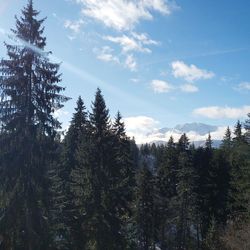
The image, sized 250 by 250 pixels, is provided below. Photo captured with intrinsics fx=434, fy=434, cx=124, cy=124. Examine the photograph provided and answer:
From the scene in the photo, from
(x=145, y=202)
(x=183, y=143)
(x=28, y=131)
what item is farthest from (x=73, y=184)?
(x=183, y=143)

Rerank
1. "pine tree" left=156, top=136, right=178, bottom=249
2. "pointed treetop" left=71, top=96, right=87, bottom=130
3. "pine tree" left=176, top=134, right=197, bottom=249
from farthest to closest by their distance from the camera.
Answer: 1. "pine tree" left=156, top=136, right=178, bottom=249
2. "pine tree" left=176, top=134, right=197, bottom=249
3. "pointed treetop" left=71, top=96, right=87, bottom=130

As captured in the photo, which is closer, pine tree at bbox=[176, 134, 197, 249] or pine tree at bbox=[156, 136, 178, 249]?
pine tree at bbox=[176, 134, 197, 249]

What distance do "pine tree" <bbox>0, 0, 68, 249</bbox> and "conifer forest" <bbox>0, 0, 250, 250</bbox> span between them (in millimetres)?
46

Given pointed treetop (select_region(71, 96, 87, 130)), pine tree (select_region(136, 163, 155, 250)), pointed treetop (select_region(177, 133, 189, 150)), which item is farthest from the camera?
pointed treetop (select_region(177, 133, 189, 150))

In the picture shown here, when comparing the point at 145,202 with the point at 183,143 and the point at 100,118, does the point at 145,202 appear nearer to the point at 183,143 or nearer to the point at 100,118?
the point at 100,118

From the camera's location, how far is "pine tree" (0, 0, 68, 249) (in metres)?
20.1

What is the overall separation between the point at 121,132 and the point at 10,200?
22.6 m

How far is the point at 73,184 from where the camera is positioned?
95.6 ft

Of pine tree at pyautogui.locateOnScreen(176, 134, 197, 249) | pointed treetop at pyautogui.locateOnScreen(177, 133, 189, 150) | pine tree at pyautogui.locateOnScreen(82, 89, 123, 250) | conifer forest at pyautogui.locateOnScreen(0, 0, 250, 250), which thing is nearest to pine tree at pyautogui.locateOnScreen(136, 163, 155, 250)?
conifer forest at pyautogui.locateOnScreen(0, 0, 250, 250)

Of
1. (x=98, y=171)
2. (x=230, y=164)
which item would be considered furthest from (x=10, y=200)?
(x=230, y=164)

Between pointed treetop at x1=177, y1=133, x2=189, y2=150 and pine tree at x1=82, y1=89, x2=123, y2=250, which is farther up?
pointed treetop at x1=177, y1=133, x2=189, y2=150

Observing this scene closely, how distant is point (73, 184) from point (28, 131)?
9248 millimetres

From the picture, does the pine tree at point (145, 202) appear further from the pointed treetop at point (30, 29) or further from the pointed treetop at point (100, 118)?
the pointed treetop at point (30, 29)

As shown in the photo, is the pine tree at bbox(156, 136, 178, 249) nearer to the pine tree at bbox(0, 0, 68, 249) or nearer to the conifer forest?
the conifer forest
